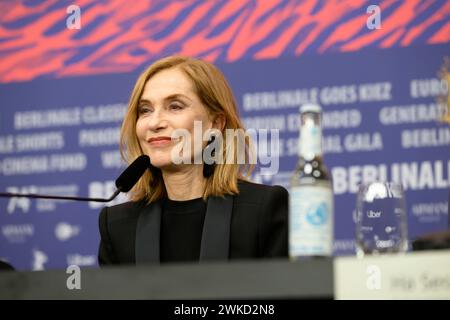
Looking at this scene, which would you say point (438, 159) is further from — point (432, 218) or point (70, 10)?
point (70, 10)

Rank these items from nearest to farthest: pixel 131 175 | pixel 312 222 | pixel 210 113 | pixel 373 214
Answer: pixel 312 222, pixel 373 214, pixel 131 175, pixel 210 113

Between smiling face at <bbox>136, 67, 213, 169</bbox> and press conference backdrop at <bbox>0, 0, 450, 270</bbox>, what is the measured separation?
71cm

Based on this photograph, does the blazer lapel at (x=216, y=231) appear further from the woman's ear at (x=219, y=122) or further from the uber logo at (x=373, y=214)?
the uber logo at (x=373, y=214)

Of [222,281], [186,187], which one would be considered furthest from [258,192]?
[222,281]

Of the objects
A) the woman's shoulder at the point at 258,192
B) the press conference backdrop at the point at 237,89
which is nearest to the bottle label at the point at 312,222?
the woman's shoulder at the point at 258,192

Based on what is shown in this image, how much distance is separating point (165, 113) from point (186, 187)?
178 mm

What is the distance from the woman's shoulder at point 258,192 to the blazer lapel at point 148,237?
0.20 m

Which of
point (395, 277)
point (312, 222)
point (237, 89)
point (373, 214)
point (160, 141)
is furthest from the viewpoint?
point (237, 89)

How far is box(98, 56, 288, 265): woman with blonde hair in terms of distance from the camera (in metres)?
1.72

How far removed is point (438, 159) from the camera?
246cm

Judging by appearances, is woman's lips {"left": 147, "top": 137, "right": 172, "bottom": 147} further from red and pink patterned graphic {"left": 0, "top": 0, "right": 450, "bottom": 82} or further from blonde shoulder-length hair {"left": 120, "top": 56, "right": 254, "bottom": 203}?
red and pink patterned graphic {"left": 0, "top": 0, "right": 450, "bottom": 82}

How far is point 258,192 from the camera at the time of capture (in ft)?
6.02

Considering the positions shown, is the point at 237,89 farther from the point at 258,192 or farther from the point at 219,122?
the point at 258,192

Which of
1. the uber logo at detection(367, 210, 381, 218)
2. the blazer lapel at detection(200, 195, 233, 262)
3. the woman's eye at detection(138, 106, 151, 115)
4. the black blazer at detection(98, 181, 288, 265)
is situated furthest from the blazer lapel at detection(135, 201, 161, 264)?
the uber logo at detection(367, 210, 381, 218)
